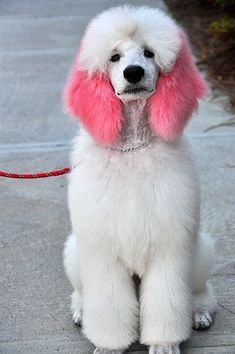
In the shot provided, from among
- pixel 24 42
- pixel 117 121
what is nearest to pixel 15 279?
pixel 117 121

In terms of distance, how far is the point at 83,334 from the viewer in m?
3.40

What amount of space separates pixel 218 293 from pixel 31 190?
1.87m

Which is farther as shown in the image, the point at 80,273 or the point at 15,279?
the point at 15,279

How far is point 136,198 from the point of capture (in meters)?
3.05

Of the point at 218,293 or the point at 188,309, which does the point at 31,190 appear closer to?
→ the point at 218,293

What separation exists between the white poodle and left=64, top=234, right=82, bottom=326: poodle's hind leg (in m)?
0.16

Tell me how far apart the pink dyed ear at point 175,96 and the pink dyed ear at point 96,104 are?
16 centimetres

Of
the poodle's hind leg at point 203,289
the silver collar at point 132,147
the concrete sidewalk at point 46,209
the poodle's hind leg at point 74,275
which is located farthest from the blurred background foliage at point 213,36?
the silver collar at point 132,147

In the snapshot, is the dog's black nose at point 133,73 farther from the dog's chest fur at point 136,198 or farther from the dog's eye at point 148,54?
the dog's chest fur at point 136,198

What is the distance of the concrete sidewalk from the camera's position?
346cm

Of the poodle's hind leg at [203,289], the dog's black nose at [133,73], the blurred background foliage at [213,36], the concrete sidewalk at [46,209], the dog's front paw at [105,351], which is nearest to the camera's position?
the dog's black nose at [133,73]

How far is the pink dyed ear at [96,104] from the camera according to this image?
9.73ft

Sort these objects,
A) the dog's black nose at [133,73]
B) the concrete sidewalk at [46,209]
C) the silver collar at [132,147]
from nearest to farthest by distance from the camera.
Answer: the dog's black nose at [133,73], the silver collar at [132,147], the concrete sidewalk at [46,209]

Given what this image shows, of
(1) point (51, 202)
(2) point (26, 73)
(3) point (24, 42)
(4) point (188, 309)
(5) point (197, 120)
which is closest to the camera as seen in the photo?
(4) point (188, 309)
